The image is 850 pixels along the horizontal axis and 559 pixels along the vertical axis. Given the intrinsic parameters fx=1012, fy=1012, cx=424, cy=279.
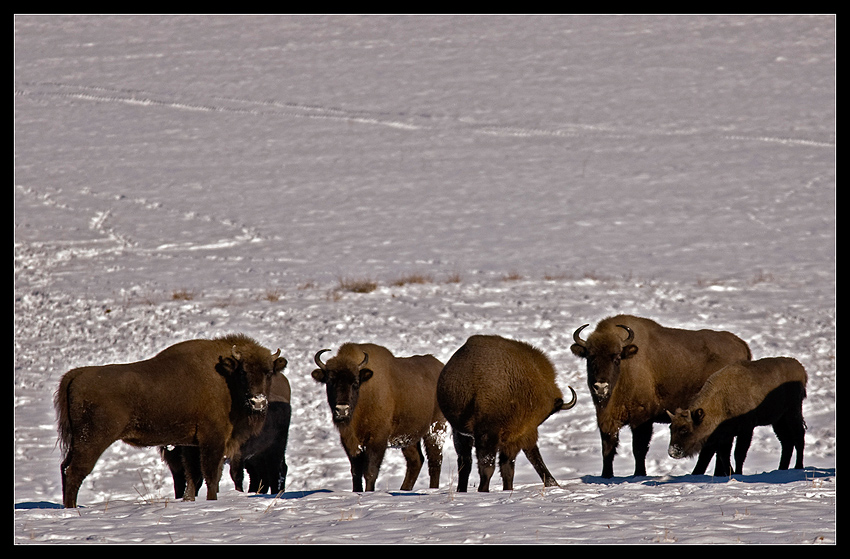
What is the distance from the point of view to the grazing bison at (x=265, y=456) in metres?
11.3

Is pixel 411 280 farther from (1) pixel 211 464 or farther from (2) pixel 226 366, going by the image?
(1) pixel 211 464

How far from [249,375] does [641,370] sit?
4.80m

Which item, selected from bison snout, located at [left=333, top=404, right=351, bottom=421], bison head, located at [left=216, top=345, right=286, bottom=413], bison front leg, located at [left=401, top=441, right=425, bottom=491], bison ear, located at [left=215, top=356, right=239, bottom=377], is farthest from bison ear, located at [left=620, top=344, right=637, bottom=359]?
bison ear, located at [left=215, top=356, right=239, bottom=377]

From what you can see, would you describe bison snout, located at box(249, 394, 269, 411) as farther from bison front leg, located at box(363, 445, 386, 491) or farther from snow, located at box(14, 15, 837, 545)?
bison front leg, located at box(363, 445, 386, 491)

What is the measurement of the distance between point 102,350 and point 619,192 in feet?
63.5

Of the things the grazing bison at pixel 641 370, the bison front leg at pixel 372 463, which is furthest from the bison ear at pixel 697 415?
the bison front leg at pixel 372 463

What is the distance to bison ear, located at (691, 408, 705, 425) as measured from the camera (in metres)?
11.6

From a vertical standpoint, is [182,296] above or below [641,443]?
above

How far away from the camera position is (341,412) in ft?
35.1

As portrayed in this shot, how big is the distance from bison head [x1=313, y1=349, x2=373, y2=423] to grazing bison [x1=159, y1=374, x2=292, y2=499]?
80 centimetres

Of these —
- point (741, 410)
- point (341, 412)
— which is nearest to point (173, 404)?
point (341, 412)

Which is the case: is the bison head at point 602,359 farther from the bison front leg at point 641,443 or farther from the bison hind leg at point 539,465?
the bison hind leg at point 539,465
